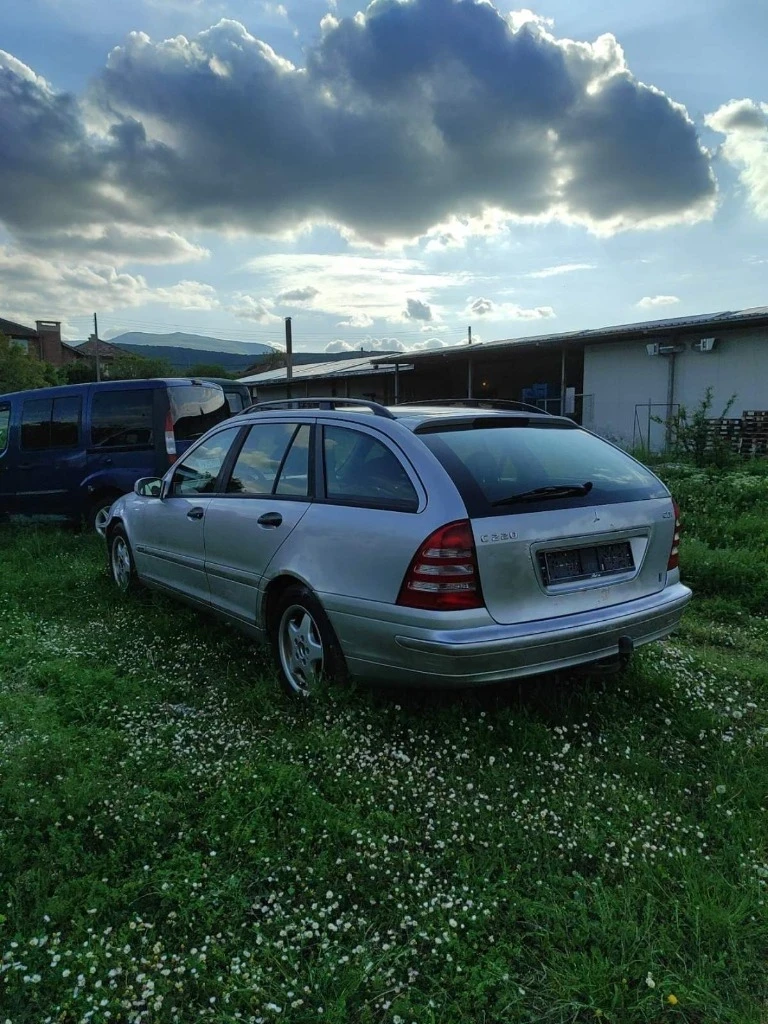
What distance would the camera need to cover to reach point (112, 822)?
8.89ft

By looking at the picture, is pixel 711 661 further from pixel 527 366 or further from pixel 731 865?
pixel 527 366

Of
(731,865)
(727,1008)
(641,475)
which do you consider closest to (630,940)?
(727,1008)

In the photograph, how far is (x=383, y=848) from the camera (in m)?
2.57

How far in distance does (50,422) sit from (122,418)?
39.5 inches

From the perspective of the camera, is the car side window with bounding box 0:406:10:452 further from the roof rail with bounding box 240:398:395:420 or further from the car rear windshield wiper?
the car rear windshield wiper

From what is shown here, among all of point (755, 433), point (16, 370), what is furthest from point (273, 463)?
point (16, 370)

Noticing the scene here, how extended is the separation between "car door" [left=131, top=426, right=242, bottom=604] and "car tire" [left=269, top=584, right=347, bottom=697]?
0.95m

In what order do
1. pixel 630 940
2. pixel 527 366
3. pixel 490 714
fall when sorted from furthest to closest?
1. pixel 527 366
2. pixel 490 714
3. pixel 630 940

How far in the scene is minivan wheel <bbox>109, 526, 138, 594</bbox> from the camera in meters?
5.90

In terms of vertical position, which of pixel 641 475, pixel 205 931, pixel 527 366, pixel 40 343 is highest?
pixel 40 343

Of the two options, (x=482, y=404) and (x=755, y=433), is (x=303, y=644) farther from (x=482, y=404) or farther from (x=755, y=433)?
(x=755, y=433)

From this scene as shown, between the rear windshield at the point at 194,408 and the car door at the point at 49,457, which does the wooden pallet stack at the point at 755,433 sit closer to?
the rear windshield at the point at 194,408

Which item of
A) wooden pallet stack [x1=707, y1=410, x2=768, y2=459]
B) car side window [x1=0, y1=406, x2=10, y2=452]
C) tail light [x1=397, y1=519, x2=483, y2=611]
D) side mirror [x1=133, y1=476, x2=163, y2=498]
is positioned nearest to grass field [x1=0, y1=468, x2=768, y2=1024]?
tail light [x1=397, y1=519, x2=483, y2=611]

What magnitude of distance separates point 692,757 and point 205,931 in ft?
7.21
